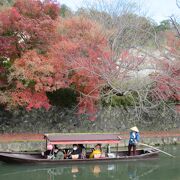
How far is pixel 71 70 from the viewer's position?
21703 millimetres

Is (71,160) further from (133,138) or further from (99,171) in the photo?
(133,138)

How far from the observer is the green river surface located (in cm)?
1647

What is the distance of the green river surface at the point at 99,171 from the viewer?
16469 millimetres

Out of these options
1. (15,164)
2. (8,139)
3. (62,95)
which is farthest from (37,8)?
(15,164)

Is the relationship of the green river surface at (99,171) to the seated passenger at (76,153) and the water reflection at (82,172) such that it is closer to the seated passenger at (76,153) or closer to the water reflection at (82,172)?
the water reflection at (82,172)

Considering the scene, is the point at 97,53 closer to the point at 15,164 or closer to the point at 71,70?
the point at 71,70

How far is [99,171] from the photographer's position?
17.8m

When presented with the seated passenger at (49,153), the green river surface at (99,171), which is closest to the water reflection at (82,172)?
the green river surface at (99,171)

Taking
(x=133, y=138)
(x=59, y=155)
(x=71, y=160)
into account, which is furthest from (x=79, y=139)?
(x=133, y=138)

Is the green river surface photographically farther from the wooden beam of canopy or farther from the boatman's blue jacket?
the wooden beam of canopy

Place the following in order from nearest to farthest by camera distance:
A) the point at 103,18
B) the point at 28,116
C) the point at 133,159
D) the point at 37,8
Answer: the point at 133,159, the point at 37,8, the point at 28,116, the point at 103,18

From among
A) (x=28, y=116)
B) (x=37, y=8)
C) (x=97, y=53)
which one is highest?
(x=37, y=8)

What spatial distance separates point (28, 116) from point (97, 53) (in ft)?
19.5

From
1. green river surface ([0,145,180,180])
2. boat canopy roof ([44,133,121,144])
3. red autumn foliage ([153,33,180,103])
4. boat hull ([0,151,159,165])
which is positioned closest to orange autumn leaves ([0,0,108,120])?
boat canopy roof ([44,133,121,144])
